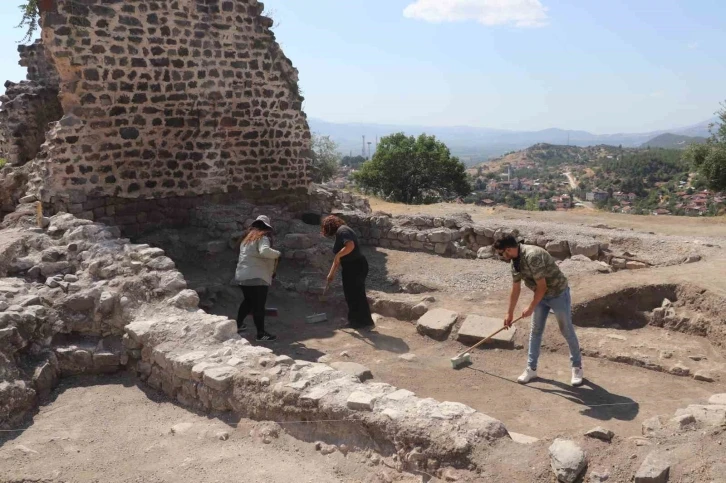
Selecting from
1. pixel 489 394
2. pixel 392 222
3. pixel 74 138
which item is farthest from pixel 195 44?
pixel 489 394

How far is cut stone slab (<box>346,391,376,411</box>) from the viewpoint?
467 centimetres

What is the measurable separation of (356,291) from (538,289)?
3.04m

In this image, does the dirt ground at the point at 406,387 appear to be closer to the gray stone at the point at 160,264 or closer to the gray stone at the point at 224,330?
the gray stone at the point at 224,330

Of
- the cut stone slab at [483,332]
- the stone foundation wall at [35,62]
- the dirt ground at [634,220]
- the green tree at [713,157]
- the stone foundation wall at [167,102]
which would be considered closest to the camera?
the cut stone slab at [483,332]

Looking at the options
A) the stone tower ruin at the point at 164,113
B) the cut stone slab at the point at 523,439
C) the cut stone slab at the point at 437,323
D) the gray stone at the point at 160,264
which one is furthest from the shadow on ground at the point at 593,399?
the stone tower ruin at the point at 164,113

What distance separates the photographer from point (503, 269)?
10.4 m

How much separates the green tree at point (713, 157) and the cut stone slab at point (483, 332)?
17732 mm

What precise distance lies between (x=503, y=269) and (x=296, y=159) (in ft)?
15.9

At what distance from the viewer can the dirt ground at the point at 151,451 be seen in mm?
4500

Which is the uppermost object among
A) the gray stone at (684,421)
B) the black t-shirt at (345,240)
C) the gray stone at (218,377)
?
the black t-shirt at (345,240)

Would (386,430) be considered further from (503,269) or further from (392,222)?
(392,222)

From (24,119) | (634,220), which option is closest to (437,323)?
(24,119)

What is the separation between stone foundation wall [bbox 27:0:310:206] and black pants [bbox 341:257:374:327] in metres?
4.00

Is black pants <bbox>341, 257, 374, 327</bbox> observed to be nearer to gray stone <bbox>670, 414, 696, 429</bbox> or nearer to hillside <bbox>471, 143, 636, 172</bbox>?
gray stone <bbox>670, 414, 696, 429</bbox>
